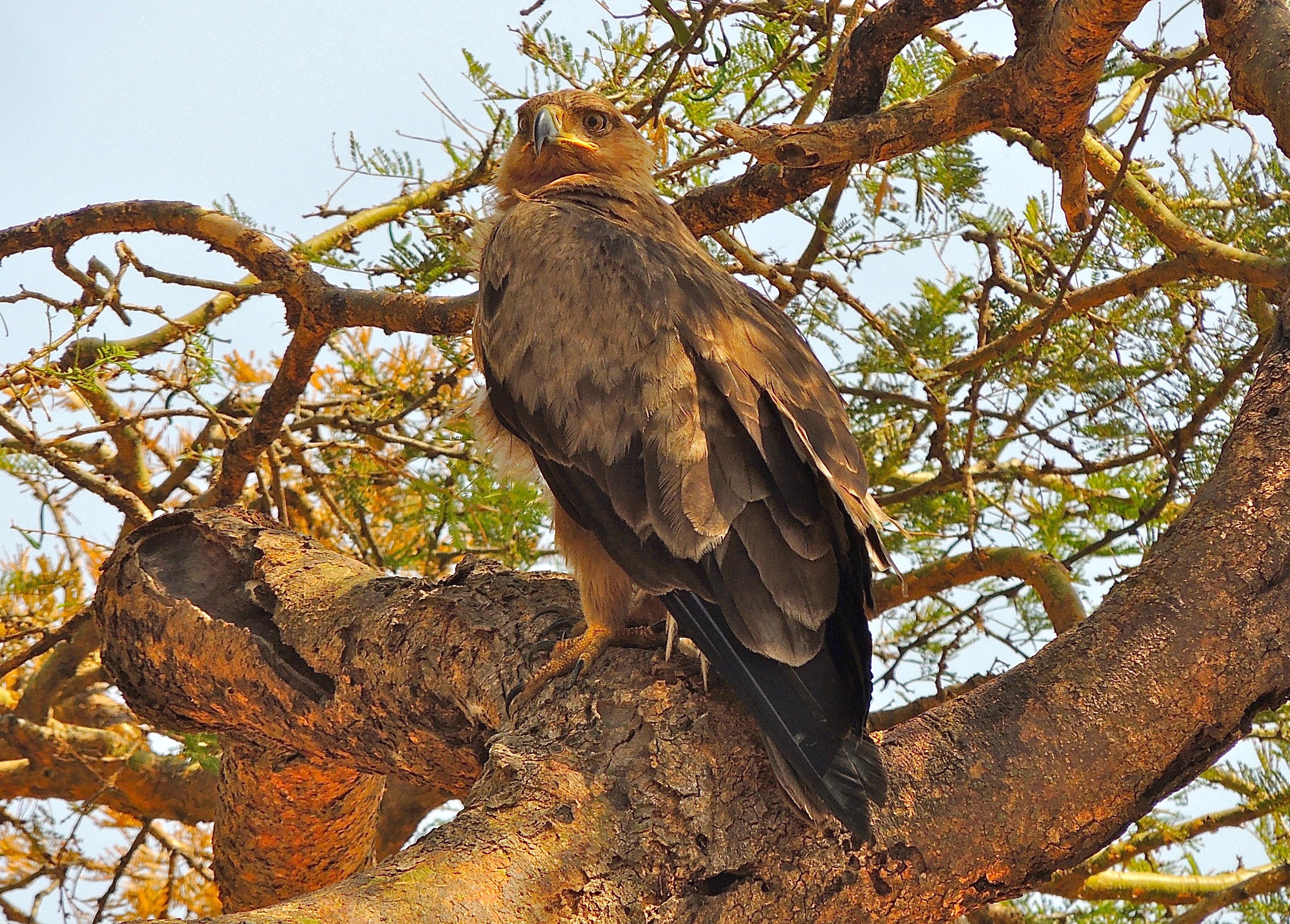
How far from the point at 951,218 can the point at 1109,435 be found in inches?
38.8

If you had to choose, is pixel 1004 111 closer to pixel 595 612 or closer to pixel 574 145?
pixel 574 145

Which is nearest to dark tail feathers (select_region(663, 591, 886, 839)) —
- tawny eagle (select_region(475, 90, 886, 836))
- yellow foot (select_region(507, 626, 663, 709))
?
tawny eagle (select_region(475, 90, 886, 836))

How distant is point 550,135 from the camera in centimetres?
394

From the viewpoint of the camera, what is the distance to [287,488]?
17.5ft

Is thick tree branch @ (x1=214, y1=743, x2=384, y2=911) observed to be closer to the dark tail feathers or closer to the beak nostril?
the dark tail feathers

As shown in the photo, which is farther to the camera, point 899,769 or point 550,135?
point 550,135

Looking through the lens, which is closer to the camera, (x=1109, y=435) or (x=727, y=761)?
(x=727, y=761)

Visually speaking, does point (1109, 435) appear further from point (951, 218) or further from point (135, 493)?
point (135, 493)

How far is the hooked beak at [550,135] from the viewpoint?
394 cm

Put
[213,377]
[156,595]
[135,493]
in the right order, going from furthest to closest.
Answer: [135,493]
[213,377]
[156,595]

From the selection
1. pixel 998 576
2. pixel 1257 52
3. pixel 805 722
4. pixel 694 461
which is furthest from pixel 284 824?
pixel 1257 52

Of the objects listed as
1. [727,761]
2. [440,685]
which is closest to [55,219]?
[440,685]

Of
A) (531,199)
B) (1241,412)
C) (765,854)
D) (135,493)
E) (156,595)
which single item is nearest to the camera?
(765,854)

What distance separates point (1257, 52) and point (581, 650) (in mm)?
2217
